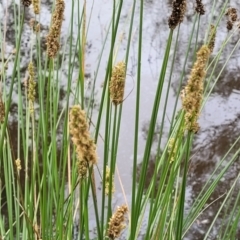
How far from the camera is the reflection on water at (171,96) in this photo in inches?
67.4

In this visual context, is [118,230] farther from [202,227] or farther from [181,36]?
[181,36]

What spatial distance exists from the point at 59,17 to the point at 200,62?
10.8 inches

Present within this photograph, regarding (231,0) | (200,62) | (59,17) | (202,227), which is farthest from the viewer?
(231,0)

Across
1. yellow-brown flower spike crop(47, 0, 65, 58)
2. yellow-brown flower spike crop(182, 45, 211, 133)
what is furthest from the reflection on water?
yellow-brown flower spike crop(182, 45, 211, 133)

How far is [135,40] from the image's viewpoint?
7.74ft

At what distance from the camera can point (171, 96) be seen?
2043 mm

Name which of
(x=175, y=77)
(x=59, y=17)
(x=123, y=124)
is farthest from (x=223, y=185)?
(x=59, y=17)

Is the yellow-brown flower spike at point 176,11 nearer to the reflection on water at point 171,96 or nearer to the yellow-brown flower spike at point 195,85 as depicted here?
the yellow-brown flower spike at point 195,85

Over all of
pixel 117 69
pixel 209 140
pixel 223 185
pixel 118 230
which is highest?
pixel 117 69

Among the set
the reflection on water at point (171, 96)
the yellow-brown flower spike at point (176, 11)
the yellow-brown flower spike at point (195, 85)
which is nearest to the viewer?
the yellow-brown flower spike at point (195, 85)

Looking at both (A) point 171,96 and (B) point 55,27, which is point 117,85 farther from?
(A) point 171,96

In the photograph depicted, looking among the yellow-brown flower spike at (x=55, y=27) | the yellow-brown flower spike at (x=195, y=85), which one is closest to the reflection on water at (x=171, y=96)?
the yellow-brown flower spike at (x=55, y=27)

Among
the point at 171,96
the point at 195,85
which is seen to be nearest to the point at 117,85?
the point at 195,85

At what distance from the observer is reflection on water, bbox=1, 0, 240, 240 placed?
5.62 ft
